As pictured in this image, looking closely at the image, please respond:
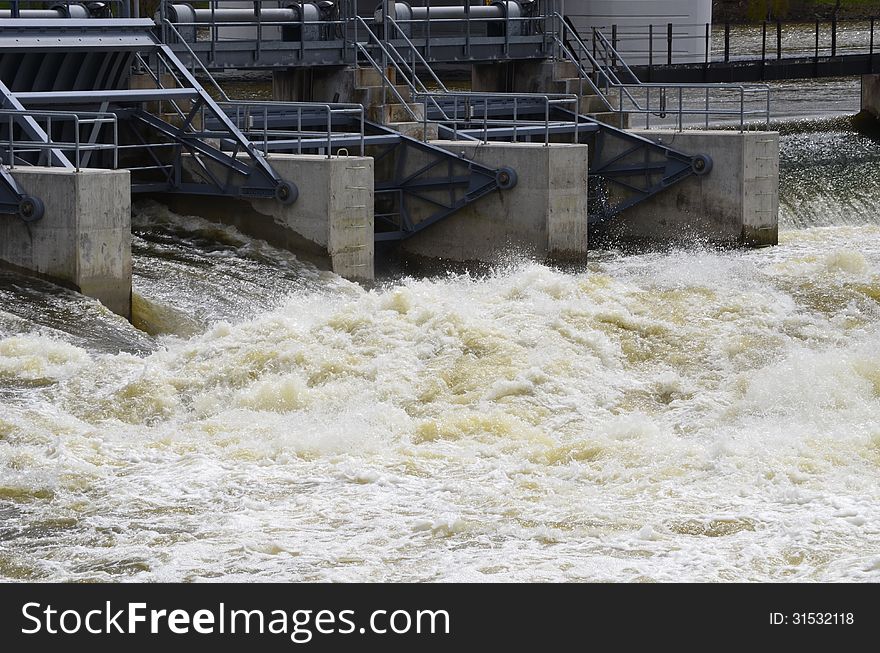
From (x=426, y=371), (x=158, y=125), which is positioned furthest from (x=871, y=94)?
(x=426, y=371)

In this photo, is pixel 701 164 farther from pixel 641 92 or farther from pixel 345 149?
pixel 641 92

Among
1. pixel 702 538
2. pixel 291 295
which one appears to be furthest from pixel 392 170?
pixel 702 538

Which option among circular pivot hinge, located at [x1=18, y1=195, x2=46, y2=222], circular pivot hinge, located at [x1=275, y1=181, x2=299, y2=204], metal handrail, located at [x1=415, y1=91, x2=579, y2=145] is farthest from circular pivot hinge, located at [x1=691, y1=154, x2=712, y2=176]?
circular pivot hinge, located at [x1=18, y1=195, x2=46, y2=222]

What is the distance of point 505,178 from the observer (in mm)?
23141

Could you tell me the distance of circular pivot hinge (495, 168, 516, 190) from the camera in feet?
75.9

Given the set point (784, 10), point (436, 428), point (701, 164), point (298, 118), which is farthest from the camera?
point (784, 10)

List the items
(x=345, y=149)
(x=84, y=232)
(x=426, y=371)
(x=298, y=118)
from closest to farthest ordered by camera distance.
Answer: (x=426, y=371), (x=84, y=232), (x=298, y=118), (x=345, y=149)

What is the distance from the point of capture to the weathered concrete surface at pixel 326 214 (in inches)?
815

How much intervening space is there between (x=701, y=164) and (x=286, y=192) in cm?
777

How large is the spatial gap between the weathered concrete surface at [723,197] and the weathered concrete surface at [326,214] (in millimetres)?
6803

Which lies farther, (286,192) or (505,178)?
(505,178)

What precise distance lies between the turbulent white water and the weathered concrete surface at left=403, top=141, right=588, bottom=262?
2.23m

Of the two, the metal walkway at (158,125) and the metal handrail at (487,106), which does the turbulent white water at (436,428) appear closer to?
the metal walkway at (158,125)

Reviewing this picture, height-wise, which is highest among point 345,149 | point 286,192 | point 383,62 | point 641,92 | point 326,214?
point 641,92
